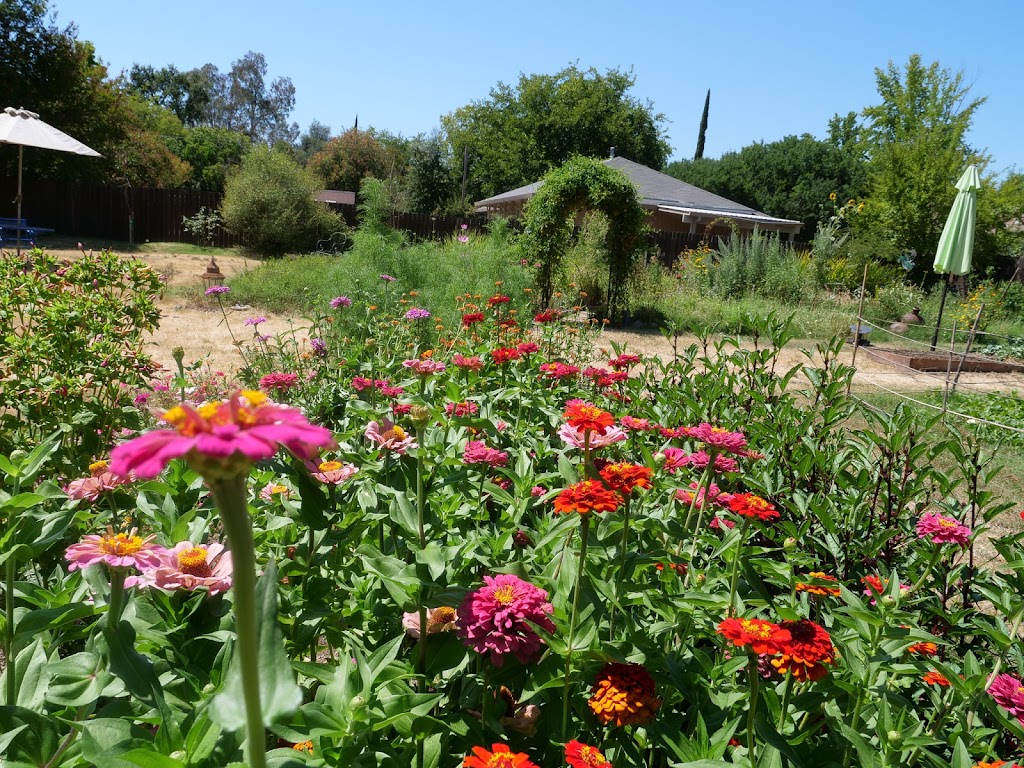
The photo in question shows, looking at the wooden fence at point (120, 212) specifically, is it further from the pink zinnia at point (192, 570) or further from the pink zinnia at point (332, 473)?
the pink zinnia at point (192, 570)

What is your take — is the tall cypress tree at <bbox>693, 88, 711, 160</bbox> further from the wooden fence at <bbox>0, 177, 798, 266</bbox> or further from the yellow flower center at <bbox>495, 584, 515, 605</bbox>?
the yellow flower center at <bbox>495, 584, 515, 605</bbox>

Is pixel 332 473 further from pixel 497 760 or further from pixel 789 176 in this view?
pixel 789 176

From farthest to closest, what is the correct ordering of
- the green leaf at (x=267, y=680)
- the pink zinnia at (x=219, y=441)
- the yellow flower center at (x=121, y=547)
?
the yellow flower center at (x=121, y=547)
the green leaf at (x=267, y=680)
the pink zinnia at (x=219, y=441)

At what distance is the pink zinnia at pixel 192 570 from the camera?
0.98 metres

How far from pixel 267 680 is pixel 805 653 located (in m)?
0.75

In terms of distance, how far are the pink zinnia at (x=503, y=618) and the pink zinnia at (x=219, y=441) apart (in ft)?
1.86

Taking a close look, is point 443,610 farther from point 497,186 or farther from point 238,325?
point 497,186

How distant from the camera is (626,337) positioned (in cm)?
946

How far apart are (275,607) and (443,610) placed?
0.65 metres

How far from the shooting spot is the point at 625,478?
3.85 ft

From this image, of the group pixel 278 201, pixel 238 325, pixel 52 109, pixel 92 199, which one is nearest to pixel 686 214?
pixel 278 201

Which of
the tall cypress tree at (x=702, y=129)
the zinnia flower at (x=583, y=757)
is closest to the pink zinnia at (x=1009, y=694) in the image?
the zinnia flower at (x=583, y=757)

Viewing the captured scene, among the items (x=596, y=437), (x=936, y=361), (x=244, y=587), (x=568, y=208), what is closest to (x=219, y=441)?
(x=244, y=587)

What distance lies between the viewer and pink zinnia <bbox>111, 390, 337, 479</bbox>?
0.43 metres
